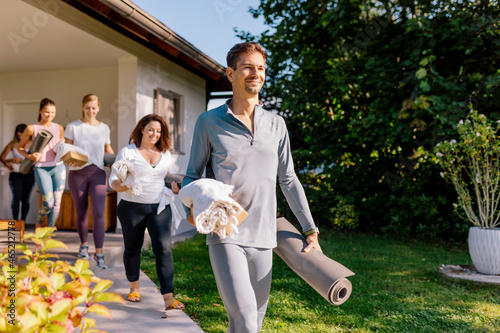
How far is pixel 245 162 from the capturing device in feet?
7.34

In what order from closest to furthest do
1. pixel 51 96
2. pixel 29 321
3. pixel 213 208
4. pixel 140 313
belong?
pixel 29 321 → pixel 213 208 → pixel 140 313 → pixel 51 96

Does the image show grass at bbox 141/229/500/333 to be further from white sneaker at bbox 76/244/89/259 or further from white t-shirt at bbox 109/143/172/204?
white t-shirt at bbox 109/143/172/204

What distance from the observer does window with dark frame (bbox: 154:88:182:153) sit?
7.76 metres

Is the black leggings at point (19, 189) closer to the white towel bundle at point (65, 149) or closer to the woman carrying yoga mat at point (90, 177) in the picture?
the woman carrying yoga mat at point (90, 177)

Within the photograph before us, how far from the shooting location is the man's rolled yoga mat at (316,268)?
2.08 metres

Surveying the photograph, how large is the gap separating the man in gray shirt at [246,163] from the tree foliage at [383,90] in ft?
18.9

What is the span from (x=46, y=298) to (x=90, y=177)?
12.3 feet

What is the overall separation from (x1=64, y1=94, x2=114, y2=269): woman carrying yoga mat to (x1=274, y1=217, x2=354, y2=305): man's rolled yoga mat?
9.99ft

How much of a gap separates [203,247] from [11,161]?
366cm

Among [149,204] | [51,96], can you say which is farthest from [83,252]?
[51,96]

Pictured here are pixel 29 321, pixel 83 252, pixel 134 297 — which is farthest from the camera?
pixel 83 252

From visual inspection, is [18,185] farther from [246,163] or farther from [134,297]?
[246,163]

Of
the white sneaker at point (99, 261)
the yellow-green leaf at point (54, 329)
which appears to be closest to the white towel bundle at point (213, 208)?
the yellow-green leaf at point (54, 329)

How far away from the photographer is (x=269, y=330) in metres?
3.52
